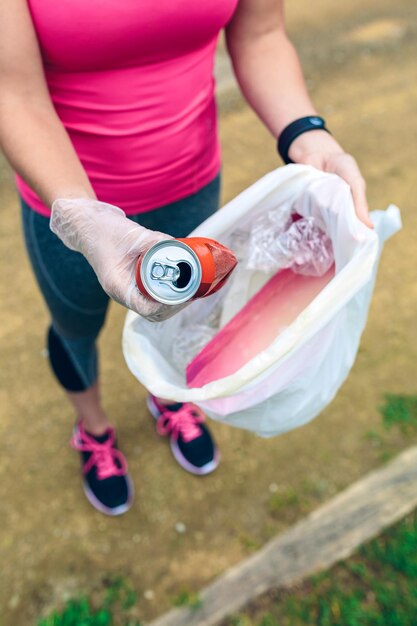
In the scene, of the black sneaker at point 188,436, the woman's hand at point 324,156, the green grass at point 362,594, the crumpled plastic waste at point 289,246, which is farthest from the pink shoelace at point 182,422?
the woman's hand at point 324,156

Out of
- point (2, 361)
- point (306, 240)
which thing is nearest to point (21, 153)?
point (306, 240)

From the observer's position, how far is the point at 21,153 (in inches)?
42.9

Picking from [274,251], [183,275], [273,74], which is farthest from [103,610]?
[273,74]

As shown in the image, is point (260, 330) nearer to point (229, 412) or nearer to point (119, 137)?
point (229, 412)

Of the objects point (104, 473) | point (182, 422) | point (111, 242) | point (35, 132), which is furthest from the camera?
point (182, 422)

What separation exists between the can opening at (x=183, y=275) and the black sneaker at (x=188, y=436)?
1.19 meters

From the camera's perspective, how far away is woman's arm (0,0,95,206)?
1.05 meters

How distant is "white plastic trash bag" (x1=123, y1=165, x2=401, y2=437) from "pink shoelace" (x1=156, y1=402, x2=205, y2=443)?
0.68 m

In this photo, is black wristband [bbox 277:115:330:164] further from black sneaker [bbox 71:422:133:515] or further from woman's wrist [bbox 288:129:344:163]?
black sneaker [bbox 71:422:133:515]

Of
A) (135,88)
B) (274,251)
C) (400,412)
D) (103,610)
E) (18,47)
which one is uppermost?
(18,47)

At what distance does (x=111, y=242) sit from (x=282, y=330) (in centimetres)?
46

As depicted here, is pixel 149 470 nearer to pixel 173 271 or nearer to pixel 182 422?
pixel 182 422

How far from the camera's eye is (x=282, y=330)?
1292 millimetres

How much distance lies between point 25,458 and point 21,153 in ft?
4.13
